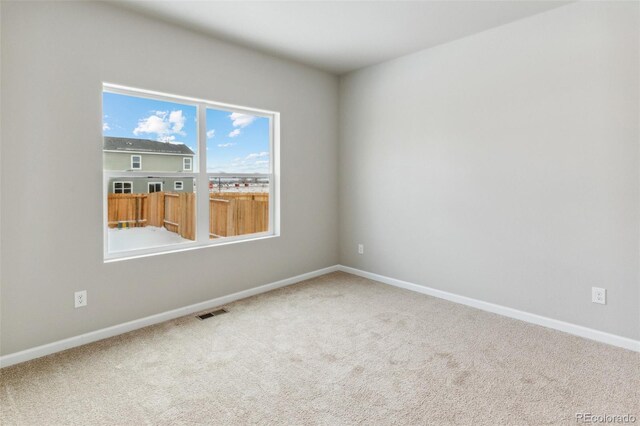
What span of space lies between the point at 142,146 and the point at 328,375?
238 centimetres

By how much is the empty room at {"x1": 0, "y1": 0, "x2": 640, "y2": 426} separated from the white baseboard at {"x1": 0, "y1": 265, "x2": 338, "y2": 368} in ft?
0.06

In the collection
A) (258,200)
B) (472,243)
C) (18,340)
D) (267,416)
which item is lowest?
(267,416)

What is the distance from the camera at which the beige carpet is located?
1.85 meters

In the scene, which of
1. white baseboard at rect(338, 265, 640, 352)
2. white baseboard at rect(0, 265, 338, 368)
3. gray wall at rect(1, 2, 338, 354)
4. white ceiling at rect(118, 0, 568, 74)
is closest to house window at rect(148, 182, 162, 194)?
gray wall at rect(1, 2, 338, 354)

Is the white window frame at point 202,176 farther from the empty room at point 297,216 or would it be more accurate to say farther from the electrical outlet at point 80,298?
the electrical outlet at point 80,298

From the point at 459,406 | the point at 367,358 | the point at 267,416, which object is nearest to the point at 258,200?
the point at 367,358

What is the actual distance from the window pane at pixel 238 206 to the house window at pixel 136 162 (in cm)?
67

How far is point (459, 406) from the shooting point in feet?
6.22

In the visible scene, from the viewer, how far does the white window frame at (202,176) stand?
2875 millimetres

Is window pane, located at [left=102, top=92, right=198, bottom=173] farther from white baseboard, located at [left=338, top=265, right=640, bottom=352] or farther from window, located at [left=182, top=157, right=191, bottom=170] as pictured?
white baseboard, located at [left=338, top=265, right=640, bottom=352]

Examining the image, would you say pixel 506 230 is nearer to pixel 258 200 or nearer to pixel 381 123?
pixel 381 123

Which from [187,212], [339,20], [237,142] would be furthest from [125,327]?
[339,20]

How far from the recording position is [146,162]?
306 centimetres

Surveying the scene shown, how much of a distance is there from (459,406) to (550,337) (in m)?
1.33
